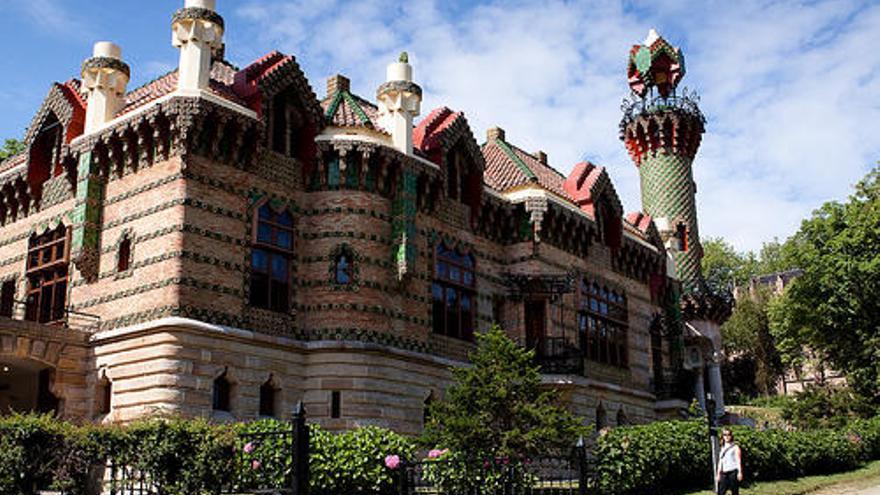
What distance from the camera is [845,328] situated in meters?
38.8

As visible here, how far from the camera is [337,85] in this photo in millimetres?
26547

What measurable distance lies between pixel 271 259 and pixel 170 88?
5.41 metres

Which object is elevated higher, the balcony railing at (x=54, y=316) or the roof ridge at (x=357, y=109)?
the roof ridge at (x=357, y=109)

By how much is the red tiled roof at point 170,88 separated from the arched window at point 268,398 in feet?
22.6

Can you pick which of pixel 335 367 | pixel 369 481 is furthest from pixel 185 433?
pixel 335 367

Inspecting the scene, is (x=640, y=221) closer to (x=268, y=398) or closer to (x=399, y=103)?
(x=399, y=103)

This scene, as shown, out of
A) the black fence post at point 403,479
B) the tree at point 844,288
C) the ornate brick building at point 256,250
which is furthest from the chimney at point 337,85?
the tree at point 844,288

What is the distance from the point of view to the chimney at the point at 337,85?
26.5m

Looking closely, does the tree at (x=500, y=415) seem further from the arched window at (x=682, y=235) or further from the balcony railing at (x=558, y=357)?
the arched window at (x=682, y=235)

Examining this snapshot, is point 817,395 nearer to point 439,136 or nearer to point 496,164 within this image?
point 496,164

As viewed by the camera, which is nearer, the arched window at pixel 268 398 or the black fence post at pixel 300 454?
the black fence post at pixel 300 454

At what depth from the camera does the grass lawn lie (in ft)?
69.8

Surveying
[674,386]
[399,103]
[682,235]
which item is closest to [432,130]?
[399,103]

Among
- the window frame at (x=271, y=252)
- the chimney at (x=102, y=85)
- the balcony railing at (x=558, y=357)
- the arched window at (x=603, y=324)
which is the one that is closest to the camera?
the window frame at (x=271, y=252)
